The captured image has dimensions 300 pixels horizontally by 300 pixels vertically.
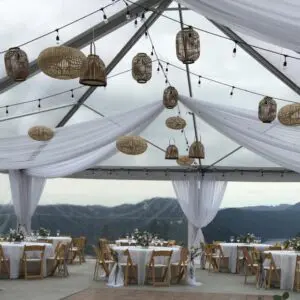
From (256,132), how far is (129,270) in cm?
395

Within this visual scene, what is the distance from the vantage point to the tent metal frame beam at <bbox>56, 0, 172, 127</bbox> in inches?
346

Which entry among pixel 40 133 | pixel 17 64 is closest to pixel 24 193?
pixel 40 133

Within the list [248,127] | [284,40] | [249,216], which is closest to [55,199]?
[249,216]

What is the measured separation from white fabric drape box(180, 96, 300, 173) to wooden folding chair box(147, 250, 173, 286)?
2671 mm

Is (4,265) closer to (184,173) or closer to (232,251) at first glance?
(232,251)

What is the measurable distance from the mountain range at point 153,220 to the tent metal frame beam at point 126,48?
5570 mm

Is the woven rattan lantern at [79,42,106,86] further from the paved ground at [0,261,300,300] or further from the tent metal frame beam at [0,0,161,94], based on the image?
the paved ground at [0,261,300,300]

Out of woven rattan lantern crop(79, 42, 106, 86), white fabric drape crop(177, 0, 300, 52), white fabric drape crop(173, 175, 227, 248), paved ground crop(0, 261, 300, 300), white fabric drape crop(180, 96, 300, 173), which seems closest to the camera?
white fabric drape crop(177, 0, 300, 52)

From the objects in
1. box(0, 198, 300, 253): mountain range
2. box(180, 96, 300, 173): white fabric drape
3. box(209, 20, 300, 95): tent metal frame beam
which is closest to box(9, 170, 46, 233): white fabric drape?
box(0, 198, 300, 253): mountain range

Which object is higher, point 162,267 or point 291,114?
point 291,114

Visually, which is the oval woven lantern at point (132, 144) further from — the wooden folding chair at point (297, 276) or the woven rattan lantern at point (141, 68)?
the wooden folding chair at point (297, 276)

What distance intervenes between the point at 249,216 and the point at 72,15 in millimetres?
11261

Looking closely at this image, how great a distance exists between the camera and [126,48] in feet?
34.1

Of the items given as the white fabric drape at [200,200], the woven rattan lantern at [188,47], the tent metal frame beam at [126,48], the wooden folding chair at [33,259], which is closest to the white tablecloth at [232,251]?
the white fabric drape at [200,200]
